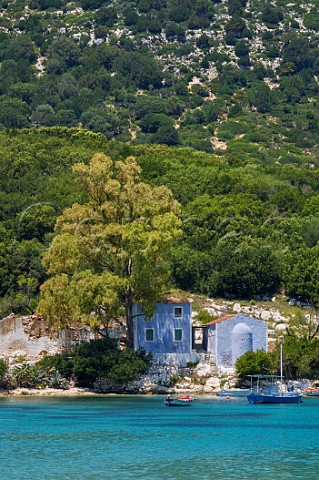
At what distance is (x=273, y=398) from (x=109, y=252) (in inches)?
496

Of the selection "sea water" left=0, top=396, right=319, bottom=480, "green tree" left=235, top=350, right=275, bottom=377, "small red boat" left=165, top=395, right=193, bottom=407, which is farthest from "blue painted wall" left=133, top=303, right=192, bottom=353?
"small red boat" left=165, top=395, right=193, bottom=407

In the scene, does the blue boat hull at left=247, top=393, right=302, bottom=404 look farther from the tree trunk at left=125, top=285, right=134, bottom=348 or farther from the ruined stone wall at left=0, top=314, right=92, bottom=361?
the ruined stone wall at left=0, top=314, right=92, bottom=361

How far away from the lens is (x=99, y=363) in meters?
69.6

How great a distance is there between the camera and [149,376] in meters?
72.3

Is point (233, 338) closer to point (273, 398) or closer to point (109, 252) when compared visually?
point (273, 398)

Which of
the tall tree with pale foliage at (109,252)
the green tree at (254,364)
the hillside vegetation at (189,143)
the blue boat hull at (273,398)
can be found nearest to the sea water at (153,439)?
the blue boat hull at (273,398)

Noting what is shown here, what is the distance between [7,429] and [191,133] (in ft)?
379

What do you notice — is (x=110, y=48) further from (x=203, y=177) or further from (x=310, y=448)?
(x=310, y=448)

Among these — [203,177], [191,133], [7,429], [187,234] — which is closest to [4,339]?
[7,429]

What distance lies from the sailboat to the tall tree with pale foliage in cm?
768

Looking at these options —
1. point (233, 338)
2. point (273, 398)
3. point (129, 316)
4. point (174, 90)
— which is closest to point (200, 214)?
point (233, 338)

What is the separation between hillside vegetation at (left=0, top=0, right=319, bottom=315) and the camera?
88312 millimetres

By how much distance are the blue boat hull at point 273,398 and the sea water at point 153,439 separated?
0.74 m

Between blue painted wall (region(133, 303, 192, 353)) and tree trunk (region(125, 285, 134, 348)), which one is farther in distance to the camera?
blue painted wall (region(133, 303, 192, 353))
